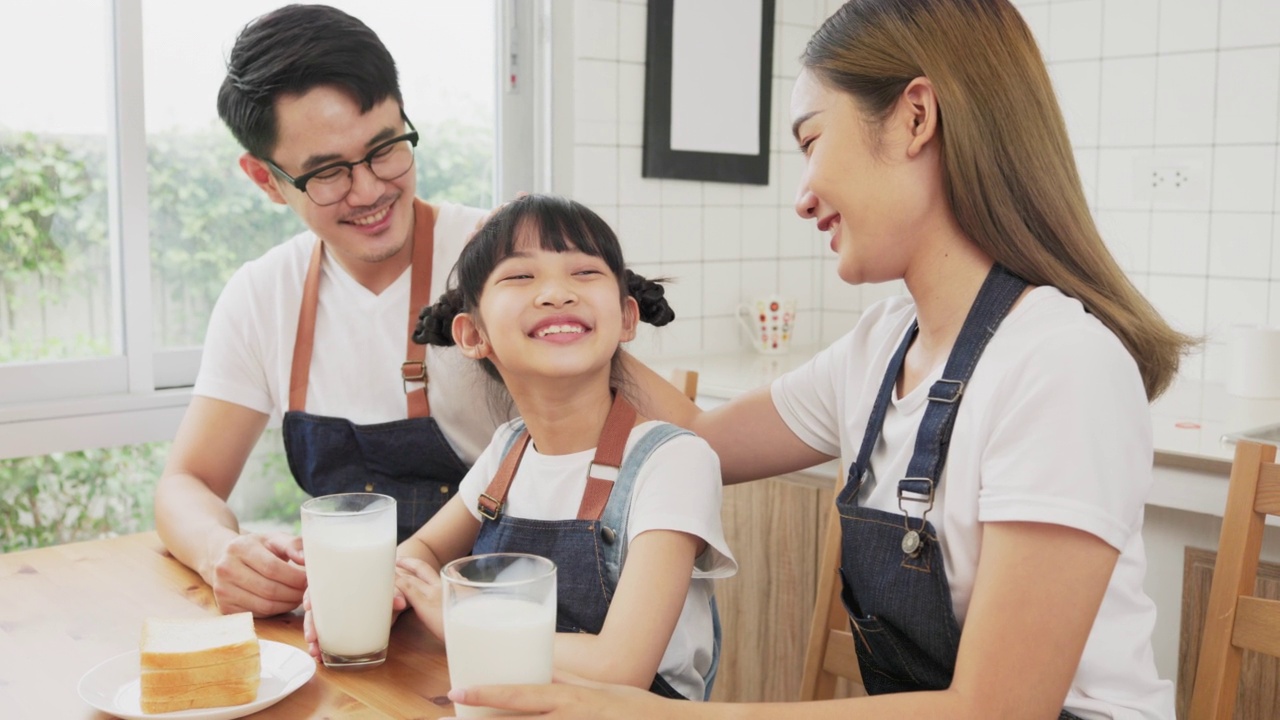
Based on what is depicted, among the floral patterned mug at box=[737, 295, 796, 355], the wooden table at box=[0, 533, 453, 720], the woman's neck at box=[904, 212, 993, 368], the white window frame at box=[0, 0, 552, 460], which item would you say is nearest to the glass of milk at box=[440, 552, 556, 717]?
the wooden table at box=[0, 533, 453, 720]

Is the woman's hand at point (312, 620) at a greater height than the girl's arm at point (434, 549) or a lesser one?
lesser

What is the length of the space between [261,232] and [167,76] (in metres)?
0.38

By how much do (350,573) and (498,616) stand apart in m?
0.27

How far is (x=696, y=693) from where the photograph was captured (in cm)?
131

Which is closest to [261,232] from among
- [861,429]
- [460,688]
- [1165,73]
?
[861,429]

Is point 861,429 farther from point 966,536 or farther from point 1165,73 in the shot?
point 1165,73

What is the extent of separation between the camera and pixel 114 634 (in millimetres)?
1256

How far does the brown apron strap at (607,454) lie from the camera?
1309 mm

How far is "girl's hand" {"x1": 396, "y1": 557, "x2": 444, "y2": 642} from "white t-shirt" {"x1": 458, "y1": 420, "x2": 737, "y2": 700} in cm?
13

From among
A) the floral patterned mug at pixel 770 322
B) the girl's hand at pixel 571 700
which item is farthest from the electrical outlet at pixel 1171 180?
the girl's hand at pixel 571 700

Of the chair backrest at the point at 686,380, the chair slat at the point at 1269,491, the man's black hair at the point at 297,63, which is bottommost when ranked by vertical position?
the chair slat at the point at 1269,491

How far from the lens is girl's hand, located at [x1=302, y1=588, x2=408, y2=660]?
1.17 m

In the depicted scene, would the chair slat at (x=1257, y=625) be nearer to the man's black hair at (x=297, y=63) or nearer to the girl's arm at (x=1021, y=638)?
the girl's arm at (x=1021, y=638)

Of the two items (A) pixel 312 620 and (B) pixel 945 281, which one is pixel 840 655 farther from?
(A) pixel 312 620
